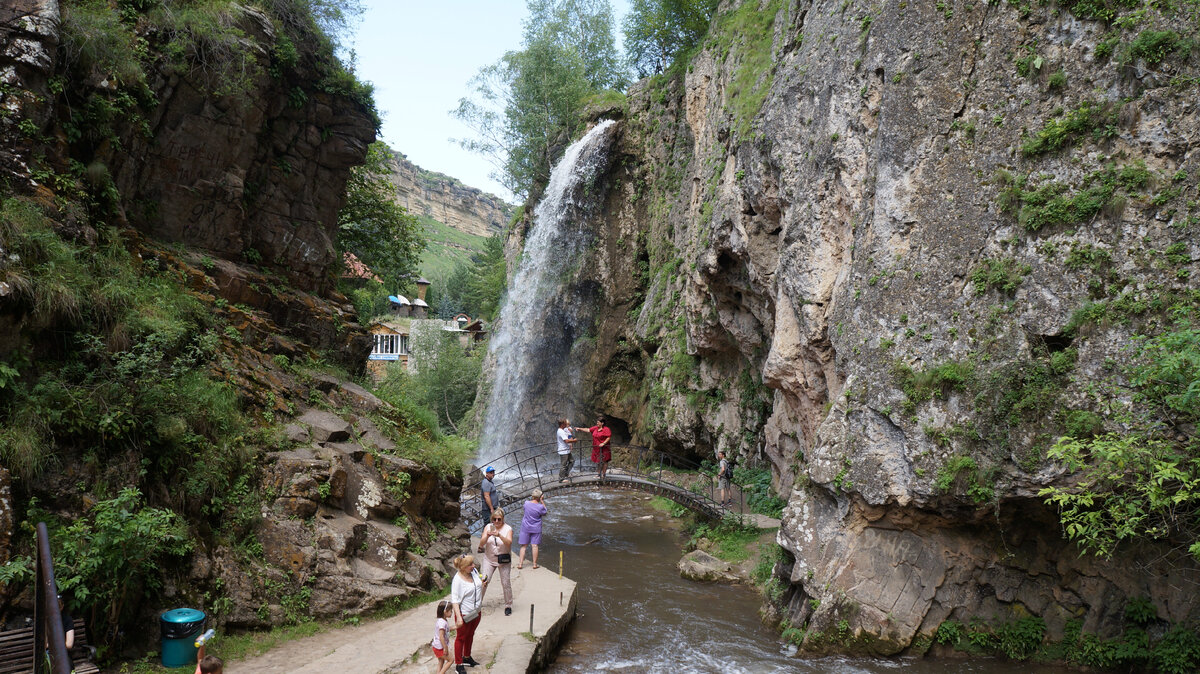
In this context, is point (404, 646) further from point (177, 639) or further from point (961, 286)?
point (961, 286)

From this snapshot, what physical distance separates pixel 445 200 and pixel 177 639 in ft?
442

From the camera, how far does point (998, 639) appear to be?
11.4 meters

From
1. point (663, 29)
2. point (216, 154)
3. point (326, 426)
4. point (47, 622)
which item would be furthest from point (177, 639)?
point (663, 29)

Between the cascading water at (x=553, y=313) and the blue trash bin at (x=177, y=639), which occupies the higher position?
the cascading water at (x=553, y=313)

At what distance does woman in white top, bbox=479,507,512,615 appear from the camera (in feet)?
36.8

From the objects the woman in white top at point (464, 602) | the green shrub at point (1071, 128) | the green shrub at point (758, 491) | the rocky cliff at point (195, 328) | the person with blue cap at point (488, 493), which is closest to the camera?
the woman in white top at point (464, 602)

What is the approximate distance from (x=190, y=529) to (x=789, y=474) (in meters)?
15.2

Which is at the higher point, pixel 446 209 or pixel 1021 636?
pixel 446 209

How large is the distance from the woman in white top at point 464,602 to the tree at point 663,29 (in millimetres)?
28914

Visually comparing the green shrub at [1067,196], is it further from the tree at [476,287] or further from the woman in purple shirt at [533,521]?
the tree at [476,287]

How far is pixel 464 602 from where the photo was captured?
28.3 feet

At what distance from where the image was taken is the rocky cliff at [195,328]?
8922mm

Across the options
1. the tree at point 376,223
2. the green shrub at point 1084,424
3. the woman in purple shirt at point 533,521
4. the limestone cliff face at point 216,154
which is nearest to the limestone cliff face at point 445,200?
the tree at point 376,223

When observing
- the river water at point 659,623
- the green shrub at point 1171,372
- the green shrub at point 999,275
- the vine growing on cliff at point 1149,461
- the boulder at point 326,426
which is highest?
the green shrub at point 999,275
